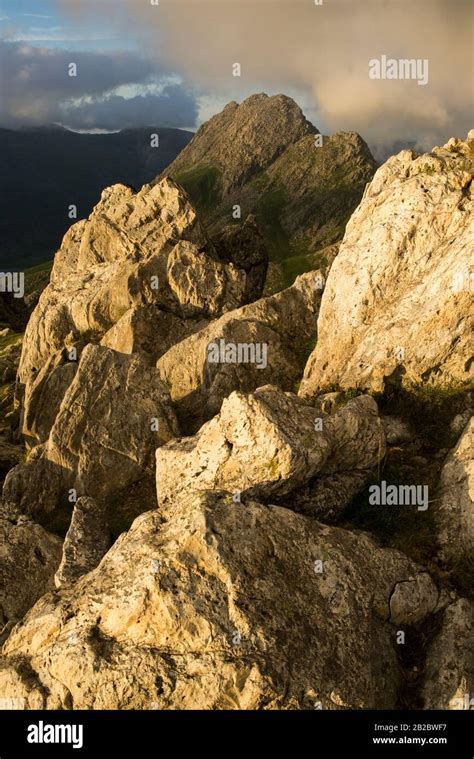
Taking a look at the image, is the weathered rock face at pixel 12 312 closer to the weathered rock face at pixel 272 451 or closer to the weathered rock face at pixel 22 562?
the weathered rock face at pixel 22 562

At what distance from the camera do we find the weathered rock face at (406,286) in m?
24.1

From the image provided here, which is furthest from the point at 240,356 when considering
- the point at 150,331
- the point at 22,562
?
the point at 22,562

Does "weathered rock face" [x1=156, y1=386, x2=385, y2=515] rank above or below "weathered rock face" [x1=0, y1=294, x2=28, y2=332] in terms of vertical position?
below

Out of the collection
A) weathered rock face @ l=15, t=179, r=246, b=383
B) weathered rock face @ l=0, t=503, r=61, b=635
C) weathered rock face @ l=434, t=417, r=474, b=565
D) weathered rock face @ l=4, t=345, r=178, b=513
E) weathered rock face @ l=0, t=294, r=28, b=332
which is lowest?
weathered rock face @ l=0, t=503, r=61, b=635

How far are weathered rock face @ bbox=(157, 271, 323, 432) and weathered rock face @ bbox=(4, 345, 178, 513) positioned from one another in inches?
98.1

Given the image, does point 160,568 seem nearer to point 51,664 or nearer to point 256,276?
point 51,664

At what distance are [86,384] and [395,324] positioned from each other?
15540 mm

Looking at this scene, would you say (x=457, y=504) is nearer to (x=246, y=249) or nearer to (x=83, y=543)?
(x=83, y=543)

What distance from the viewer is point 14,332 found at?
107 meters

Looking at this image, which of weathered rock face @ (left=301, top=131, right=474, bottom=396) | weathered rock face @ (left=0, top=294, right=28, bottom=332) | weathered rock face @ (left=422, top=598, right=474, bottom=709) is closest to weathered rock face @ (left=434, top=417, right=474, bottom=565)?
weathered rock face @ (left=422, top=598, right=474, bottom=709)

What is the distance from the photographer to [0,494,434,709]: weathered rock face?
1348 cm

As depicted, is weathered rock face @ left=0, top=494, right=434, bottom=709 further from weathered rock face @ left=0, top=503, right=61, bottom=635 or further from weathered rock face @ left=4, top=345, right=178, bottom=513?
weathered rock face @ left=4, top=345, right=178, bottom=513
